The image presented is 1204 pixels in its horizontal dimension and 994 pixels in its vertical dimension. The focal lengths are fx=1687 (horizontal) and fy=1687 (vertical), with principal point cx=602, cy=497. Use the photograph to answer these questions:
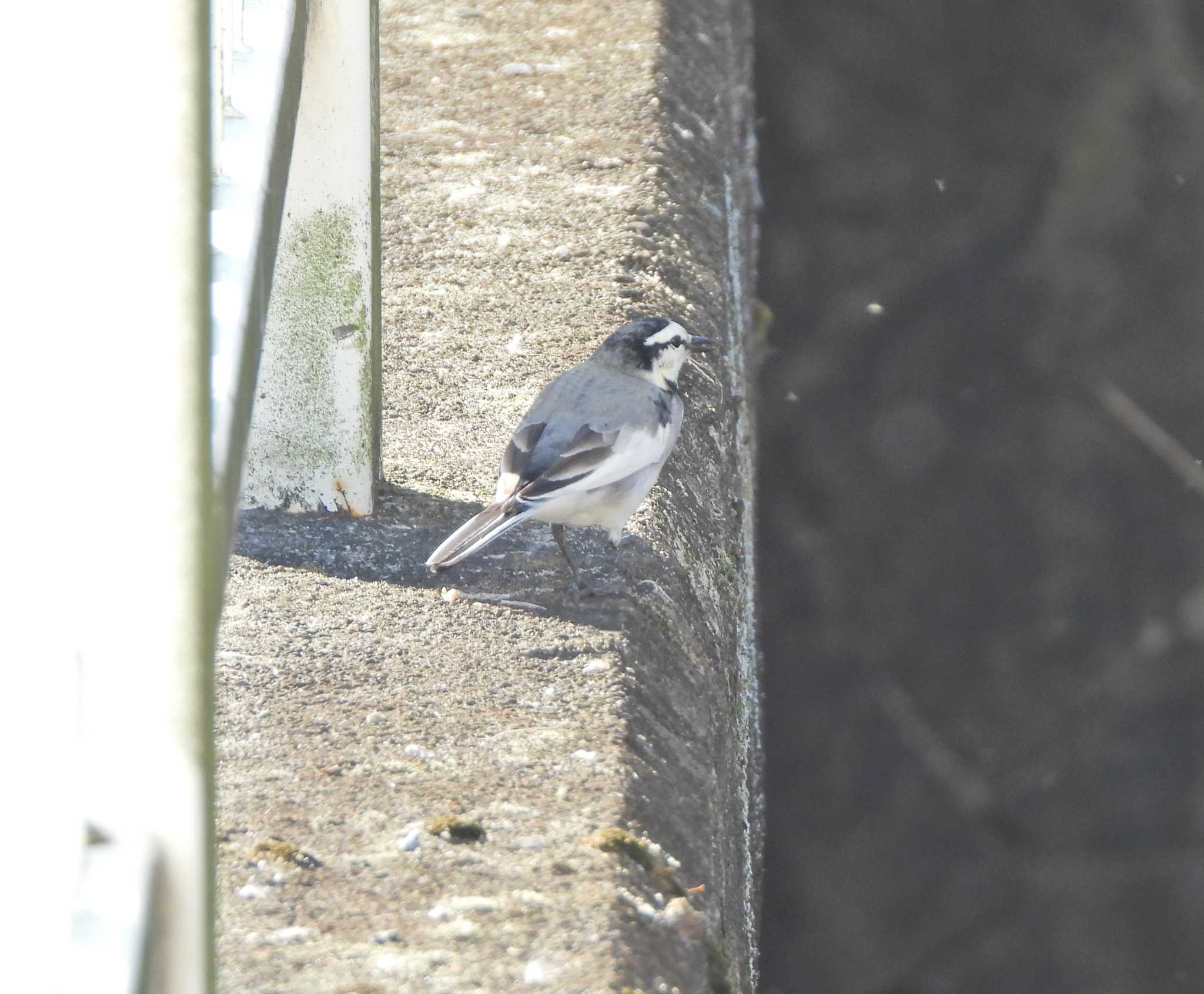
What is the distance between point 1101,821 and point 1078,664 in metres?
0.80

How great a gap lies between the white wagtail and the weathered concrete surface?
0.08 metres

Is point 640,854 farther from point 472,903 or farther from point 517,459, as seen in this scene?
point 517,459

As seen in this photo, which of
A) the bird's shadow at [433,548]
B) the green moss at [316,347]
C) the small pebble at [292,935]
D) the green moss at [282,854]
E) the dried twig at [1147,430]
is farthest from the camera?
the dried twig at [1147,430]

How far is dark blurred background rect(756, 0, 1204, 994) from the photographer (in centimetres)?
844

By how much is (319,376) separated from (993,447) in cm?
617

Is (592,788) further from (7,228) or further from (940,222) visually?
(940,222)

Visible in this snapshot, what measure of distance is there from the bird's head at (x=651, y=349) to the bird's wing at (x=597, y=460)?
0.49ft

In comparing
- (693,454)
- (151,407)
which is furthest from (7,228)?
(693,454)

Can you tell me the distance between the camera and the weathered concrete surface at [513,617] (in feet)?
6.23

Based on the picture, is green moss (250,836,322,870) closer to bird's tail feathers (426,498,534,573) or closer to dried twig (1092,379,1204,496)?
bird's tail feathers (426,498,534,573)

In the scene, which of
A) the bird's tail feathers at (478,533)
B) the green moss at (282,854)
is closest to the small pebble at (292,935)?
the green moss at (282,854)

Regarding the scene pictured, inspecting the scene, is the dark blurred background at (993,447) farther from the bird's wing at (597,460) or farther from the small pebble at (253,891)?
the small pebble at (253,891)

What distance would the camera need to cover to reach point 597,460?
2961 mm

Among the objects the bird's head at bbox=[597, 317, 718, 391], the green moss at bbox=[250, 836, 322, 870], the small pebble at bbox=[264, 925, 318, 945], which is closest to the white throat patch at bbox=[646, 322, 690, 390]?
the bird's head at bbox=[597, 317, 718, 391]
